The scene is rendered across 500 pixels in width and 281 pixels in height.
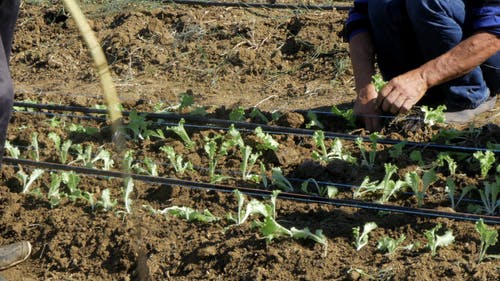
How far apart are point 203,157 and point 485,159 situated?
1.46 metres

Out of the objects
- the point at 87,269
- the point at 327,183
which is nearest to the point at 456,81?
the point at 327,183

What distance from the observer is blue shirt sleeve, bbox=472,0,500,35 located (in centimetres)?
424

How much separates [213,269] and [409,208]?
84 cm

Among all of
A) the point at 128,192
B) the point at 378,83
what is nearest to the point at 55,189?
the point at 128,192

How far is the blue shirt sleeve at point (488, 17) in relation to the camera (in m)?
4.24

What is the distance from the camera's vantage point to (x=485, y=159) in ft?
12.9

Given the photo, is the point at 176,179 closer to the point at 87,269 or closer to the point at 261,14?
the point at 87,269

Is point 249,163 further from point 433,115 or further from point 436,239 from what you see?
point 436,239

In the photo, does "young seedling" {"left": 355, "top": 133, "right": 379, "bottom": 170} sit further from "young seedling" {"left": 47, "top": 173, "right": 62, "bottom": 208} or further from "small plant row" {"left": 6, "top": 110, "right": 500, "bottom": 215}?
"young seedling" {"left": 47, "top": 173, "right": 62, "bottom": 208}

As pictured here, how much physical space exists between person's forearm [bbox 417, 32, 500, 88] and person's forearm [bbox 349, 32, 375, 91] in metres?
0.44

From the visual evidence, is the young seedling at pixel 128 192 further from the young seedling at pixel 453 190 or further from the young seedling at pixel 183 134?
the young seedling at pixel 453 190

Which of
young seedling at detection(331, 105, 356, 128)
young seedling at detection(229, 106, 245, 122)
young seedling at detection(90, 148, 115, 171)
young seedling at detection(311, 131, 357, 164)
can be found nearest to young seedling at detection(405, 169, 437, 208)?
young seedling at detection(311, 131, 357, 164)

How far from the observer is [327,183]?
409 centimetres

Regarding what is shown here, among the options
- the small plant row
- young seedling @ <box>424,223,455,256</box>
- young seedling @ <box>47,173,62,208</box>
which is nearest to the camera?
young seedling @ <box>424,223,455,256</box>
